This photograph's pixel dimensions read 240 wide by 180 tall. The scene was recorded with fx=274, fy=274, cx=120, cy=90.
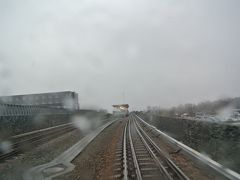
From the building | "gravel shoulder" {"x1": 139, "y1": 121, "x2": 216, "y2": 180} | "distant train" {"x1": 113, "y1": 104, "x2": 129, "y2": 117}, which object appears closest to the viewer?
"gravel shoulder" {"x1": 139, "y1": 121, "x2": 216, "y2": 180}

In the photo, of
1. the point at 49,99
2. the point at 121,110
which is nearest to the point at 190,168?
the point at 49,99

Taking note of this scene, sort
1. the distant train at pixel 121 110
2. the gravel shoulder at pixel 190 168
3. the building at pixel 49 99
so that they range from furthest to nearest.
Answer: the distant train at pixel 121 110 → the building at pixel 49 99 → the gravel shoulder at pixel 190 168

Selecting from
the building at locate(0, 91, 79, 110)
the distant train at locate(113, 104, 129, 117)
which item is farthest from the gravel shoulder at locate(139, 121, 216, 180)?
the distant train at locate(113, 104, 129, 117)

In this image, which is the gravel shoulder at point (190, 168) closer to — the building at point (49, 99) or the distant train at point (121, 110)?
A: the building at point (49, 99)

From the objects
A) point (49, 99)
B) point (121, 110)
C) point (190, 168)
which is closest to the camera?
point (190, 168)

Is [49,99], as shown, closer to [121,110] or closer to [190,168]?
[121,110]

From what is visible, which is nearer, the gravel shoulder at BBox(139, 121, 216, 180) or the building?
the gravel shoulder at BBox(139, 121, 216, 180)

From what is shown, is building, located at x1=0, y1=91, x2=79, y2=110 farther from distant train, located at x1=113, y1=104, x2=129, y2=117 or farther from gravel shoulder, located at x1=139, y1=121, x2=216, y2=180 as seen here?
gravel shoulder, located at x1=139, y1=121, x2=216, y2=180

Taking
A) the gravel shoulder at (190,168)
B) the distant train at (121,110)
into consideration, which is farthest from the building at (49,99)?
the gravel shoulder at (190,168)

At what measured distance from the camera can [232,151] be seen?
10477mm

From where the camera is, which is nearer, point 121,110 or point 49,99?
point 49,99

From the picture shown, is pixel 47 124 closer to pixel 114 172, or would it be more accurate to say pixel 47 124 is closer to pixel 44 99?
pixel 114 172

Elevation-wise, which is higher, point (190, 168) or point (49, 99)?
point (49, 99)

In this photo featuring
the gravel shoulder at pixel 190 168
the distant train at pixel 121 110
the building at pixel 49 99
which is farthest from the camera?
the distant train at pixel 121 110
